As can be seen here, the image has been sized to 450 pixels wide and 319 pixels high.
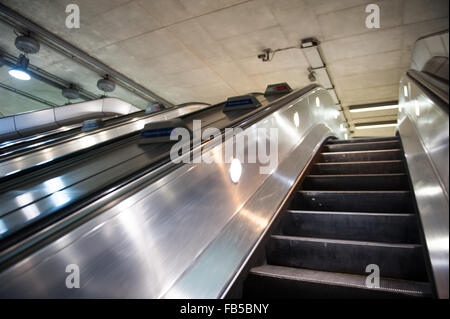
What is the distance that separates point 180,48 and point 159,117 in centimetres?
171

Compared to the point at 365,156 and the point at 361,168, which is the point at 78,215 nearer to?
the point at 361,168

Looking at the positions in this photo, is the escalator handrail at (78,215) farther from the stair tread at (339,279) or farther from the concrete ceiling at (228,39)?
the concrete ceiling at (228,39)

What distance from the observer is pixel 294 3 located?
4.30 metres

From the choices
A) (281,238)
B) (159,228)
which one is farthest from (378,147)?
(159,228)

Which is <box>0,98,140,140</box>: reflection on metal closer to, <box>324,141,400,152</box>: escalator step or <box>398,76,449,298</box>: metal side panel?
<box>324,141,400,152</box>: escalator step

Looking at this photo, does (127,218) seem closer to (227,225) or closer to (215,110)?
(227,225)

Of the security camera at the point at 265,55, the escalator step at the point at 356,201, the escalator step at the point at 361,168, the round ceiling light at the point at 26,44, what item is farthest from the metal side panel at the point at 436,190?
the round ceiling light at the point at 26,44

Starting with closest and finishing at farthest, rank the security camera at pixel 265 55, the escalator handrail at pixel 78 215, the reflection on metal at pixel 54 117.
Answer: the escalator handrail at pixel 78 215 → the reflection on metal at pixel 54 117 → the security camera at pixel 265 55

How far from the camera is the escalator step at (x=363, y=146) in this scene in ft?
10.4

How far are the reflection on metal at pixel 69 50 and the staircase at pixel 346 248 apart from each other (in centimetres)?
533

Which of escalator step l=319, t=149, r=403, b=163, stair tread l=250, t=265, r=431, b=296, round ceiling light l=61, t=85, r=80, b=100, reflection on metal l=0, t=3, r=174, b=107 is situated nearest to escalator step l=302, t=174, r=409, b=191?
escalator step l=319, t=149, r=403, b=163

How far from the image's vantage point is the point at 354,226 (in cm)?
178
